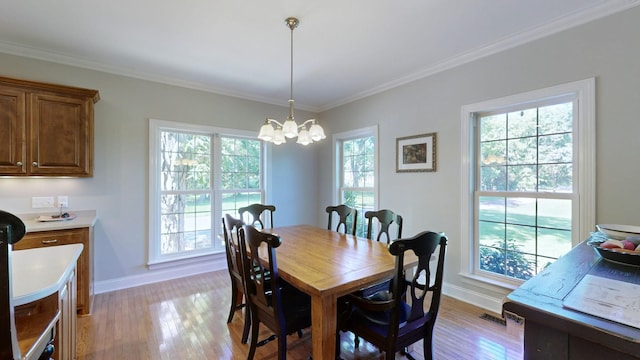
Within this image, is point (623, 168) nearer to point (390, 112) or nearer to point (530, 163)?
point (530, 163)

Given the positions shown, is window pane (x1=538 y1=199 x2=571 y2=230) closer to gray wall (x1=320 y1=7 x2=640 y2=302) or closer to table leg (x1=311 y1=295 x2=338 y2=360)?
gray wall (x1=320 y1=7 x2=640 y2=302)

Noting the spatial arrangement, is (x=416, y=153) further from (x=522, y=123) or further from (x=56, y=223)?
(x=56, y=223)

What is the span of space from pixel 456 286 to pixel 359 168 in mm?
2139

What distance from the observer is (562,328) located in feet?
2.35

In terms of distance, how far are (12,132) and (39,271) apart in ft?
7.21

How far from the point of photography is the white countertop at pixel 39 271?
110 cm

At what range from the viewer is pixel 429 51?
287 cm

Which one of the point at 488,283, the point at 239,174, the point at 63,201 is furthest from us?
the point at 239,174

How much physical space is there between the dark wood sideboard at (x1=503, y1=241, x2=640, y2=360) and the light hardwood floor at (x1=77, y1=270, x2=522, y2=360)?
4.99 ft

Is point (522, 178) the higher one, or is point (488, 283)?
point (522, 178)

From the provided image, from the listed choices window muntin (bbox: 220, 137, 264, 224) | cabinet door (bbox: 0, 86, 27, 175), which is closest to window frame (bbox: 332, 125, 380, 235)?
window muntin (bbox: 220, 137, 264, 224)

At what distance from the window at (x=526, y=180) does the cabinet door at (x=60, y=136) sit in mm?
4089

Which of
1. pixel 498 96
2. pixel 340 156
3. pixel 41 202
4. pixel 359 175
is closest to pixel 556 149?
pixel 498 96

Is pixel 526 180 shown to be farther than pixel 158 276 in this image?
No
